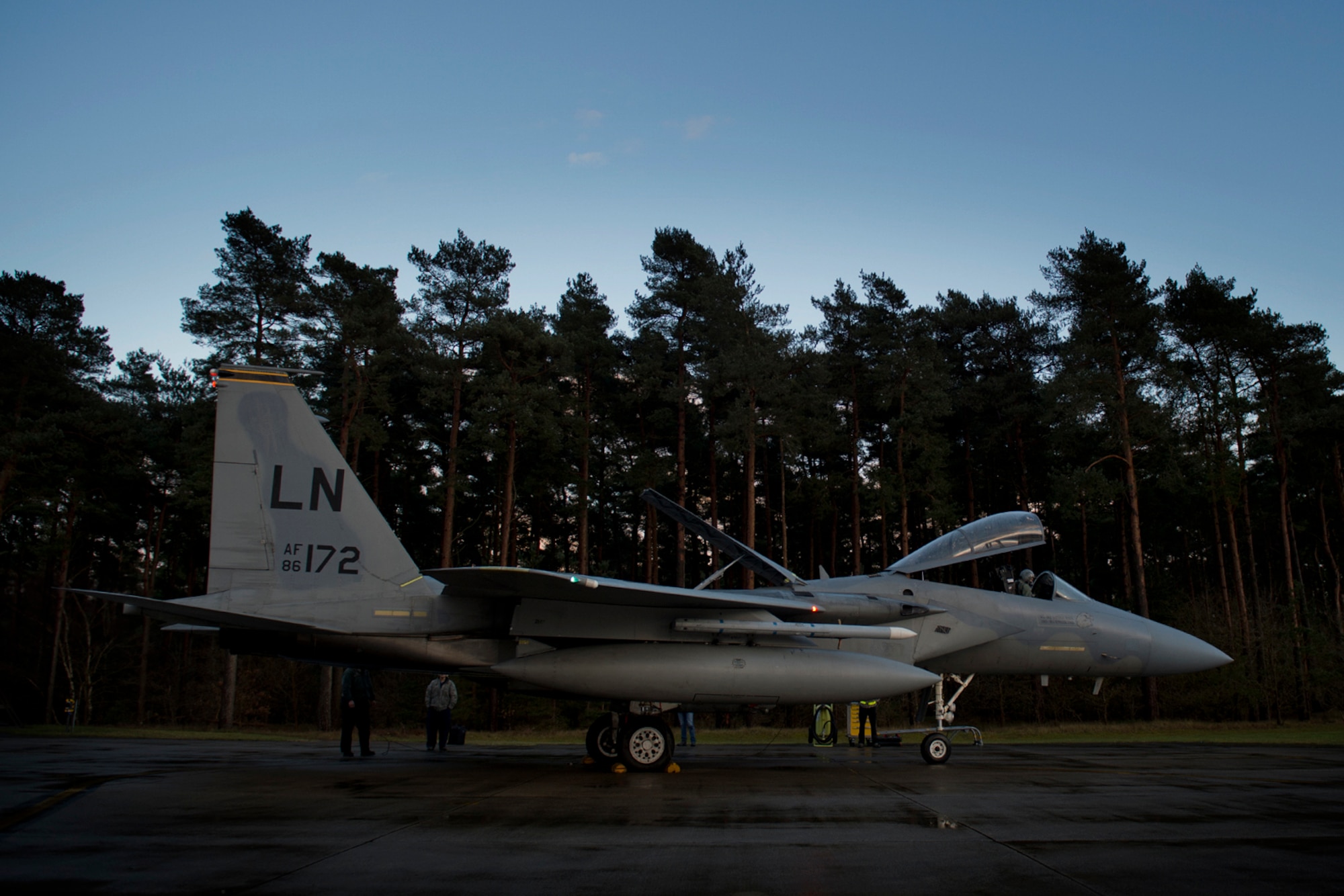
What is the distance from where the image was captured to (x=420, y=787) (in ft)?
26.8

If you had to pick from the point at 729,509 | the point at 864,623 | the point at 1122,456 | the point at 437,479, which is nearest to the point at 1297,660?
the point at 1122,456

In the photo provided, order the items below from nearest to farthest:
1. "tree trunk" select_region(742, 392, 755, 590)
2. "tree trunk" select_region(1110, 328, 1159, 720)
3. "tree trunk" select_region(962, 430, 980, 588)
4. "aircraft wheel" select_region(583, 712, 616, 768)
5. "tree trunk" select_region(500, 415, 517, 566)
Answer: "aircraft wheel" select_region(583, 712, 616, 768), "tree trunk" select_region(500, 415, 517, 566), "tree trunk" select_region(1110, 328, 1159, 720), "tree trunk" select_region(742, 392, 755, 590), "tree trunk" select_region(962, 430, 980, 588)

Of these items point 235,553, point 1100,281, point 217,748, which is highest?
point 1100,281

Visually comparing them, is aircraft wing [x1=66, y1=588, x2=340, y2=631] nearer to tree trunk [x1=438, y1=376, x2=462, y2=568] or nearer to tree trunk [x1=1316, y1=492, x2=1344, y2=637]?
tree trunk [x1=438, y1=376, x2=462, y2=568]

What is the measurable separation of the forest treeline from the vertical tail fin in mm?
15078

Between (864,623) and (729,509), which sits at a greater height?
(729,509)

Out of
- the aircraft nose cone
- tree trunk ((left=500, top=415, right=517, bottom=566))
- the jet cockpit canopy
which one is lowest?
the aircraft nose cone

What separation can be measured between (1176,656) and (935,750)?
4.15 metres

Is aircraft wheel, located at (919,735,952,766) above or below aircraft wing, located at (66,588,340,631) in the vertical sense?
below

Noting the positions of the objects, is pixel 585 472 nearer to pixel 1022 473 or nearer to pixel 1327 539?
pixel 1022 473

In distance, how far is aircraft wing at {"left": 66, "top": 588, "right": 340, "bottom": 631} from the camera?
334 inches

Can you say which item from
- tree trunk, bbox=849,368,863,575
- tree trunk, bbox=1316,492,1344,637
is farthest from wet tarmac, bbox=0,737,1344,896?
tree trunk, bbox=1316,492,1344,637

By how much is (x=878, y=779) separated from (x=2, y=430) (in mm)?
30707

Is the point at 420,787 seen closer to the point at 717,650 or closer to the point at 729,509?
the point at 717,650
